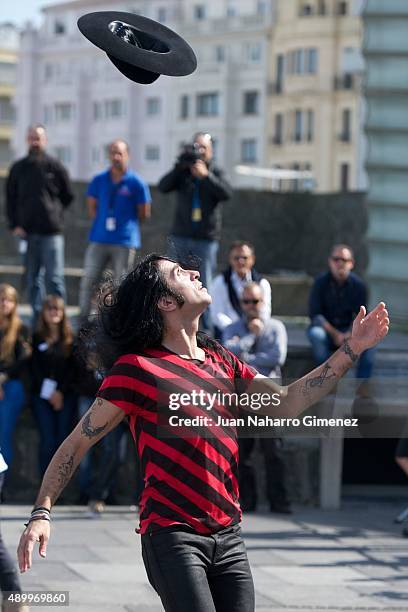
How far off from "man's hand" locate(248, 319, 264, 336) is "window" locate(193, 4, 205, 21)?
107 m

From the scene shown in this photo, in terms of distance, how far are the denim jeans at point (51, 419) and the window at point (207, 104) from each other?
95.7m

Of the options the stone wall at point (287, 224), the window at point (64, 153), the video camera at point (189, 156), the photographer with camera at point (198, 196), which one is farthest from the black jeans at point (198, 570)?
the window at point (64, 153)

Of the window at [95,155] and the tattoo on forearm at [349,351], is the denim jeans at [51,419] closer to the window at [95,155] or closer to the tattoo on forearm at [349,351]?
the tattoo on forearm at [349,351]

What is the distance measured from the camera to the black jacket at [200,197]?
13.1 m

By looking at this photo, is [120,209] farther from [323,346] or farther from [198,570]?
[198,570]

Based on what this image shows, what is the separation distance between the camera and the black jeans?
16.1 ft

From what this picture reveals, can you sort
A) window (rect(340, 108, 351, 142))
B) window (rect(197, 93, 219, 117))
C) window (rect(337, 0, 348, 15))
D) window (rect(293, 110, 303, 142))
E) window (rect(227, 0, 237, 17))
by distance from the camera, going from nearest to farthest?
window (rect(340, 108, 351, 142)) < window (rect(337, 0, 348, 15)) < window (rect(293, 110, 303, 142)) < window (rect(197, 93, 219, 117)) < window (rect(227, 0, 237, 17))

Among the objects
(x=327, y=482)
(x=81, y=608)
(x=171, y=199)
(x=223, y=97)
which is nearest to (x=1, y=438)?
(x=327, y=482)

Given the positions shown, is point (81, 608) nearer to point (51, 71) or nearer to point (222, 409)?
point (222, 409)

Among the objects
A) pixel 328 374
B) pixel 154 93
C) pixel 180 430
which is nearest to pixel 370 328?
pixel 328 374

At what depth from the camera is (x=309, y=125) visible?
315 ft

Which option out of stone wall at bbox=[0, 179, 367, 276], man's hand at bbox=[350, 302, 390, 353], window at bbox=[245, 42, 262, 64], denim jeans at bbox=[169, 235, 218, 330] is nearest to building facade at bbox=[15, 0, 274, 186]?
window at bbox=[245, 42, 262, 64]

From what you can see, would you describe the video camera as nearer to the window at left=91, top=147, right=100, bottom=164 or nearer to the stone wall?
the stone wall

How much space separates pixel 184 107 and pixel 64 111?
48.7 feet
